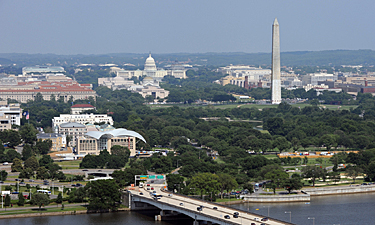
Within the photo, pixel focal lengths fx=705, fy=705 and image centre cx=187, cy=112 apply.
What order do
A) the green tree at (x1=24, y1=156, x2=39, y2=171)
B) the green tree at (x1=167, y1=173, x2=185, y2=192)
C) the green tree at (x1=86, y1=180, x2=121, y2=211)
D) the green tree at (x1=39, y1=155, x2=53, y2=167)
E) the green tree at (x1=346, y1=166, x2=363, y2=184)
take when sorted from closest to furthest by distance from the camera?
the green tree at (x1=86, y1=180, x2=121, y2=211)
the green tree at (x1=167, y1=173, x2=185, y2=192)
the green tree at (x1=346, y1=166, x2=363, y2=184)
the green tree at (x1=24, y1=156, x2=39, y2=171)
the green tree at (x1=39, y1=155, x2=53, y2=167)

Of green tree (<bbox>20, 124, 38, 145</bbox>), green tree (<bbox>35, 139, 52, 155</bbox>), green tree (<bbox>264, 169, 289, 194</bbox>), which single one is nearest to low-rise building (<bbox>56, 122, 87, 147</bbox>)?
green tree (<bbox>20, 124, 38, 145</bbox>)

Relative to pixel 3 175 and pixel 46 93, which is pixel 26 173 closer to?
pixel 3 175

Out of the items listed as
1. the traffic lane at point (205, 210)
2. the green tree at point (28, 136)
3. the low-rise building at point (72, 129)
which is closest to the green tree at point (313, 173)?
the traffic lane at point (205, 210)

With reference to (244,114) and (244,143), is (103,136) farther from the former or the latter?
(244,114)

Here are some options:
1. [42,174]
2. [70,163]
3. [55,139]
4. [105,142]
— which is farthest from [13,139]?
[42,174]

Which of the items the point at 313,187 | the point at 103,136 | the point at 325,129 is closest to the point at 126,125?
the point at 103,136

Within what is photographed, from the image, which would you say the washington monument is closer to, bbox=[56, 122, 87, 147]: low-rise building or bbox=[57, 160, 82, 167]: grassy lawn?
bbox=[56, 122, 87, 147]: low-rise building

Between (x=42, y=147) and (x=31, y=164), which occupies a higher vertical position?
(x=31, y=164)
